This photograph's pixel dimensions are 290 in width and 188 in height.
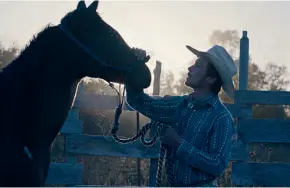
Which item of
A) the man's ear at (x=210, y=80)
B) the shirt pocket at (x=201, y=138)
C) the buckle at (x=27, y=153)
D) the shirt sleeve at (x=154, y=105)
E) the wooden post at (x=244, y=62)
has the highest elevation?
the wooden post at (x=244, y=62)

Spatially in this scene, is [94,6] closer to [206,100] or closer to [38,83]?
[38,83]

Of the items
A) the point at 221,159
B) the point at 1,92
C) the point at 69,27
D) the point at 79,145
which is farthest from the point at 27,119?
the point at 79,145

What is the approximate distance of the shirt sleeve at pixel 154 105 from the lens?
3923 mm

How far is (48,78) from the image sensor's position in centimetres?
364

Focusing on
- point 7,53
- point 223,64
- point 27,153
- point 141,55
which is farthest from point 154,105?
point 7,53

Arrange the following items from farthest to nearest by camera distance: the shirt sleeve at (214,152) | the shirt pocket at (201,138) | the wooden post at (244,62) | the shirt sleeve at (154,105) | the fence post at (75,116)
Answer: the wooden post at (244,62), the fence post at (75,116), the shirt sleeve at (154,105), the shirt pocket at (201,138), the shirt sleeve at (214,152)

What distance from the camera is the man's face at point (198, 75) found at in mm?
3658

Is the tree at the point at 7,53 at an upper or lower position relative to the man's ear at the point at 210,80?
upper

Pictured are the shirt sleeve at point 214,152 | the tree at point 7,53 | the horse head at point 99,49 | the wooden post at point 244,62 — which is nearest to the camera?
the shirt sleeve at point 214,152

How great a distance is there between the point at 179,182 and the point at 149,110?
2.08 ft

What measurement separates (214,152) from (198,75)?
0.55 meters

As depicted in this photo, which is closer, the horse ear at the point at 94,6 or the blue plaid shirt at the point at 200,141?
the blue plaid shirt at the point at 200,141

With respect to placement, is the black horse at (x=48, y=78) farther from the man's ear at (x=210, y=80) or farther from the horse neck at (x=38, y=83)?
the man's ear at (x=210, y=80)

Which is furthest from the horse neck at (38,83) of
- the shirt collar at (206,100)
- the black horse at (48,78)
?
the shirt collar at (206,100)
